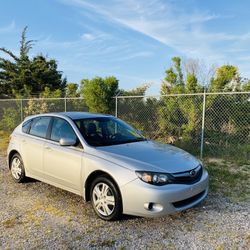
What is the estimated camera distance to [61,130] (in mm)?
4938

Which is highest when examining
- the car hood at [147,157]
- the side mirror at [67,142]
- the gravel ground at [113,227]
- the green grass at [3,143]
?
the side mirror at [67,142]

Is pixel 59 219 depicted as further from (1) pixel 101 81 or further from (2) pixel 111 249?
(1) pixel 101 81

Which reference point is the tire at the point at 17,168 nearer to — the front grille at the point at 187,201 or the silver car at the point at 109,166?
the silver car at the point at 109,166

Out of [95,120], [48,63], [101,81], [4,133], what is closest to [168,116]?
[101,81]

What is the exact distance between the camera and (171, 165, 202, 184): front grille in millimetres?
3703

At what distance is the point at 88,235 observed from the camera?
11.7 feet

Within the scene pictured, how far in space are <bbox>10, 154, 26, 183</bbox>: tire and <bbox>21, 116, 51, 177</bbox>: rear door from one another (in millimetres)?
240

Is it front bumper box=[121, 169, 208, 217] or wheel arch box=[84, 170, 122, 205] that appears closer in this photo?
front bumper box=[121, 169, 208, 217]

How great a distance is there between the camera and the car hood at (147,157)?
12.4 ft

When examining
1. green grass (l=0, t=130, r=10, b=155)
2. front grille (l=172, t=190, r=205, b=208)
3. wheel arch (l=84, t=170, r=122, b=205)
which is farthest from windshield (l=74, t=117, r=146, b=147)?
green grass (l=0, t=130, r=10, b=155)

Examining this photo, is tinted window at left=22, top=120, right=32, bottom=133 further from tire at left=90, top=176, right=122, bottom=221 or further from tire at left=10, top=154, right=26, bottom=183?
tire at left=90, top=176, right=122, bottom=221

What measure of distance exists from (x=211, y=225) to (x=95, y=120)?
2564mm

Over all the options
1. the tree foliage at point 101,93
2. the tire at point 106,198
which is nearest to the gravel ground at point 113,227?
the tire at point 106,198

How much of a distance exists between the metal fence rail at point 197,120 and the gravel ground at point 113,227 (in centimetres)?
368
